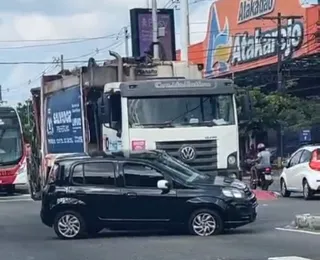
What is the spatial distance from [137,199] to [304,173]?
1100 cm

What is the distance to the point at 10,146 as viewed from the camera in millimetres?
38219

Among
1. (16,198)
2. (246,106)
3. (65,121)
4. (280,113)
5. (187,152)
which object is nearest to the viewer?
(187,152)

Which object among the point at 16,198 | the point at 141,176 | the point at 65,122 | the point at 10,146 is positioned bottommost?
the point at 16,198

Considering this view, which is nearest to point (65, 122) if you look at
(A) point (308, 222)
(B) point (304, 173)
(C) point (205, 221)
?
(B) point (304, 173)

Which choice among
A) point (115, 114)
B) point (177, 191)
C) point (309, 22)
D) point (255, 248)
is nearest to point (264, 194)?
point (115, 114)

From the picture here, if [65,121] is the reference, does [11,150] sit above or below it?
below

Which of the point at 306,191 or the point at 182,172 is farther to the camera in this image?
the point at 306,191

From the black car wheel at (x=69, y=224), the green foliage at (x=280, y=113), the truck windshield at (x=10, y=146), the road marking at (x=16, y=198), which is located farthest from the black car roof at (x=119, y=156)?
the green foliage at (x=280, y=113)

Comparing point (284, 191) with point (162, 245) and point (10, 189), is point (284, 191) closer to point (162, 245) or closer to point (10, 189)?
point (10, 189)

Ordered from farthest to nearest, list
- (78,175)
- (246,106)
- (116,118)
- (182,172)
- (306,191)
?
(306,191), (246,106), (116,118), (182,172), (78,175)

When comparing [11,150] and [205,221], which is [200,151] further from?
[11,150]

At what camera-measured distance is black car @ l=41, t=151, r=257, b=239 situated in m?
18.6

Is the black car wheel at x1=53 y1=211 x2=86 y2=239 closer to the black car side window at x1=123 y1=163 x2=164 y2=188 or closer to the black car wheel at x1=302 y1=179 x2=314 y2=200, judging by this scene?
the black car side window at x1=123 y1=163 x2=164 y2=188

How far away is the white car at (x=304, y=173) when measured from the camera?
92.6 ft
